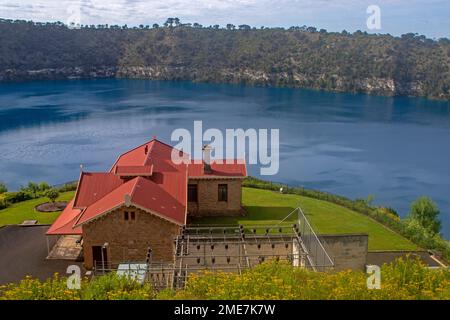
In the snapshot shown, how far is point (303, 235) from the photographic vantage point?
2675 cm

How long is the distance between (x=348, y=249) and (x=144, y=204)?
11.6 m

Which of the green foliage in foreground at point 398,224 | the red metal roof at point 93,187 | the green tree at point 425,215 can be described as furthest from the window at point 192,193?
the green tree at point 425,215

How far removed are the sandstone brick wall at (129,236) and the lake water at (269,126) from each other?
3424cm

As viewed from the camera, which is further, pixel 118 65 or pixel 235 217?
pixel 118 65

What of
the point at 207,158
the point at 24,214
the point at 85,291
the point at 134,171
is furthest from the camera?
the point at 24,214

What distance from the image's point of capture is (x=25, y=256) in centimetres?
2841

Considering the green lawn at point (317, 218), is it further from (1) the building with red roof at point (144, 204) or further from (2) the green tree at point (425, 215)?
(2) the green tree at point (425, 215)

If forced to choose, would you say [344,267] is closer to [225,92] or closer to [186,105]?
[186,105]

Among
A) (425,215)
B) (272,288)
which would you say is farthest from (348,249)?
(425,215)

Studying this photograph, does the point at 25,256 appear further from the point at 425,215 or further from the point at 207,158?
the point at 425,215

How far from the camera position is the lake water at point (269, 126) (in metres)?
64.6

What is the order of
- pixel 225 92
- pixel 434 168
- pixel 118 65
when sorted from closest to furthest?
pixel 434 168 → pixel 225 92 → pixel 118 65

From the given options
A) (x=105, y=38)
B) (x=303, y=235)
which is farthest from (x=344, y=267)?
(x=105, y=38)
